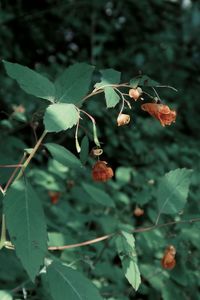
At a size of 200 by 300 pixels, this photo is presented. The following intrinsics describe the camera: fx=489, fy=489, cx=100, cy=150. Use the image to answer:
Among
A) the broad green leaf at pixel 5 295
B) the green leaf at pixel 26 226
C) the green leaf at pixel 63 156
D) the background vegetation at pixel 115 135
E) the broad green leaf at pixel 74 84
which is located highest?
the broad green leaf at pixel 74 84

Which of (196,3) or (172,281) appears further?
(196,3)

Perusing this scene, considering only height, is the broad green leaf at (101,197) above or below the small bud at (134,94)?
below

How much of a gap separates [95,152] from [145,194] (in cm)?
88

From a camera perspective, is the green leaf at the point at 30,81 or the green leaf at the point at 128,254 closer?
the green leaf at the point at 30,81

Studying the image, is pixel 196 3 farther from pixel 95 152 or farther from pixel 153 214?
pixel 95 152

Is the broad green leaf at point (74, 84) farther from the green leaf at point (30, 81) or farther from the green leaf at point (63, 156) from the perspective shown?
the green leaf at point (63, 156)

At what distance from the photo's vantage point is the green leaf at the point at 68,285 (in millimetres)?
1204

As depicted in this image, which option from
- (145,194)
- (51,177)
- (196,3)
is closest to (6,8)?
(196,3)

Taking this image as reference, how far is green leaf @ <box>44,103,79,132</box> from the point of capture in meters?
1.10

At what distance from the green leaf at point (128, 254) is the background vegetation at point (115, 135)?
0.34m

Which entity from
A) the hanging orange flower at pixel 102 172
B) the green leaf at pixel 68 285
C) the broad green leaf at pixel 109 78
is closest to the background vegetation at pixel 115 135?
the broad green leaf at pixel 109 78

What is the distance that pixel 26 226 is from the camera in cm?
116

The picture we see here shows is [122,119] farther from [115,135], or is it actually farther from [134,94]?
[115,135]

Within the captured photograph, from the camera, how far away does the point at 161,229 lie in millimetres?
2047
